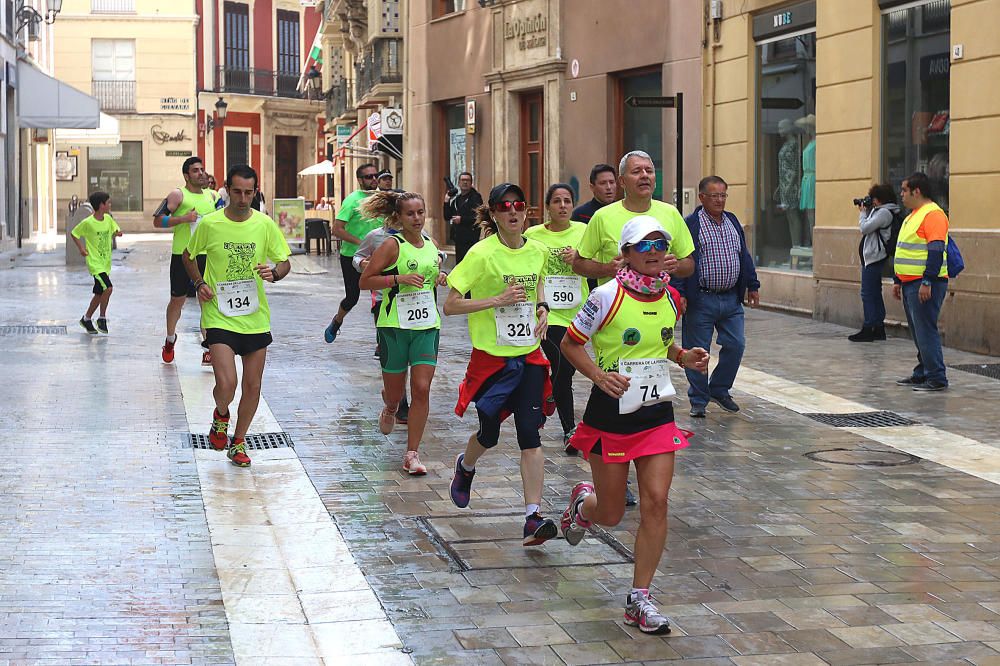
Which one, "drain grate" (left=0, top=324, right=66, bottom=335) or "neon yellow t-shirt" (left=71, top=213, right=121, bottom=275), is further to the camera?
"neon yellow t-shirt" (left=71, top=213, right=121, bottom=275)

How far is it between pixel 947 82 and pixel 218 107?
147 ft

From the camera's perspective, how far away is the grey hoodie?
615 inches

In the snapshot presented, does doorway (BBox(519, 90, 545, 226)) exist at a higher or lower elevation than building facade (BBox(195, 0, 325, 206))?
lower

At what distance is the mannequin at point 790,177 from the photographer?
18703 mm

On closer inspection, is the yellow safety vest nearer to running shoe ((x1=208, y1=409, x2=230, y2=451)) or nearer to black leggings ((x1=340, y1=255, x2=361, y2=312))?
black leggings ((x1=340, y1=255, x2=361, y2=312))

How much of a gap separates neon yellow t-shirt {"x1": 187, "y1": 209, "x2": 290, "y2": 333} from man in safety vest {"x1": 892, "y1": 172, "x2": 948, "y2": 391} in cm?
535

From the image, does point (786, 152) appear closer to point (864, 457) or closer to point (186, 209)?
point (186, 209)

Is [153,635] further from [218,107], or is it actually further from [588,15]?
[218,107]

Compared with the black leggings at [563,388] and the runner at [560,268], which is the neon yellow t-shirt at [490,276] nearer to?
the runner at [560,268]

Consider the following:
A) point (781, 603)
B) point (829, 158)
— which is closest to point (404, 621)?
point (781, 603)

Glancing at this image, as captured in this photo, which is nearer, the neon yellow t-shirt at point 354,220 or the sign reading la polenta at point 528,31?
the neon yellow t-shirt at point 354,220

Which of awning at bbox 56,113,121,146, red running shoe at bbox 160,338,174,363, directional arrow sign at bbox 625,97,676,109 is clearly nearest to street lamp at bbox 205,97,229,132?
awning at bbox 56,113,121,146

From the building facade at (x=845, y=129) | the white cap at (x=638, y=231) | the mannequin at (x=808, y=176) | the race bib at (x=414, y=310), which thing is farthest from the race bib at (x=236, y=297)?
the mannequin at (x=808, y=176)

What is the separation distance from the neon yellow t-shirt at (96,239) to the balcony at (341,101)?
30032 millimetres
